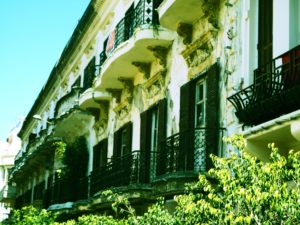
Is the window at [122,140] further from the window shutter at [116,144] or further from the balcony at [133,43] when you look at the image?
the balcony at [133,43]

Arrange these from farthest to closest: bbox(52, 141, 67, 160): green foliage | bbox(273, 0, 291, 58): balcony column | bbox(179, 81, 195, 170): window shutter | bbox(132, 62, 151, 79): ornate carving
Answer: bbox(52, 141, 67, 160): green foliage < bbox(132, 62, 151, 79): ornate carving < bbox(179, 81, 195, 170): window shutter < bbox(273, 0, 291, 58): balcony column

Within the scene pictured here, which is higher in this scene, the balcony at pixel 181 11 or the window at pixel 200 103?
the balcony at pixel 181 11

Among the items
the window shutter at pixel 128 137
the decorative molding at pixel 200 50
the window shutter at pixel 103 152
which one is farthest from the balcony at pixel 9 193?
the decorative molding at pixel 200 50

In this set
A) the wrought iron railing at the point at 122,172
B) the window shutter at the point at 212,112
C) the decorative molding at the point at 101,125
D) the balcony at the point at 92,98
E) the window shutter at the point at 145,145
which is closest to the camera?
the window shutter at the point at 212,112

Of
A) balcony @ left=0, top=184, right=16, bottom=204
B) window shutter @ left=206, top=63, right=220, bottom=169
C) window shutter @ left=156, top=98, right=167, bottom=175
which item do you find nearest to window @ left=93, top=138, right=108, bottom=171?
window shutter @ left=156, top=98, right=167, bottom=175

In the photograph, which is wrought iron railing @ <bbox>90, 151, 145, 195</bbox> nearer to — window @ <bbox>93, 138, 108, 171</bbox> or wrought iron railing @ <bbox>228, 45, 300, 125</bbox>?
window @ <bbox>93, 138, 108, 171</bbox>

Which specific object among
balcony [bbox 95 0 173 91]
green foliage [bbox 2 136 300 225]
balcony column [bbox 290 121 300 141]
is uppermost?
balcony [bbox 95 0 173 91]

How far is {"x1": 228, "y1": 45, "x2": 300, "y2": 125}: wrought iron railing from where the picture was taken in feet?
27.3

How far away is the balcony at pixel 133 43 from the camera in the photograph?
14883 mm

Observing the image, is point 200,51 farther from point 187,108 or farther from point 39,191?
point 39,191

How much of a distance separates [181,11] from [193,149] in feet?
10.7

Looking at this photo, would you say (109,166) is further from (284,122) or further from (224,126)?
(284,122)

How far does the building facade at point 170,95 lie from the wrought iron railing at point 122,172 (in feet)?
0.09

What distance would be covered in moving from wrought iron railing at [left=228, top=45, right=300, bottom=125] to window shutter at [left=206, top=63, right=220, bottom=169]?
6.70 feet
